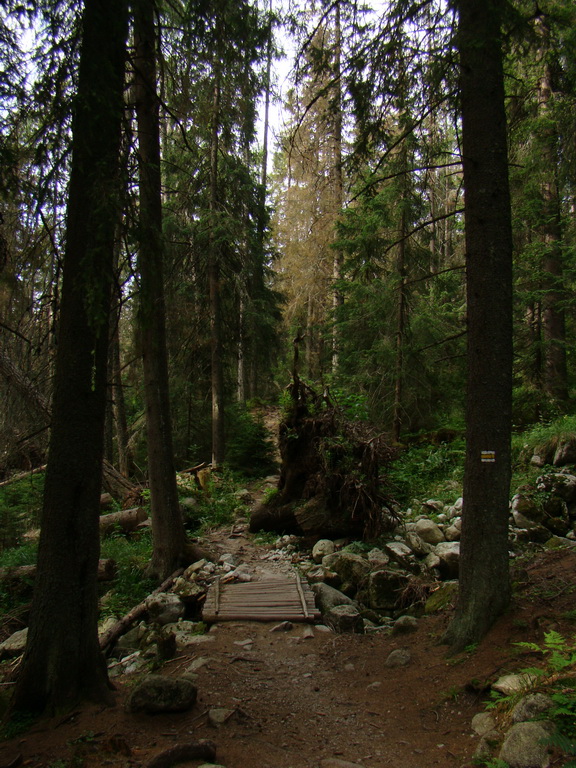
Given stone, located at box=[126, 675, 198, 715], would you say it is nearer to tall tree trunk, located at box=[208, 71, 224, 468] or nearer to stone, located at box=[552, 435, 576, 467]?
stone, located at box=[552, 435, 576, 467]

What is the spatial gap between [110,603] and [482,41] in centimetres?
790

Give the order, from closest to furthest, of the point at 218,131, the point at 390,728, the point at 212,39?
the point at 390,728 < the point at 212,39 < the point at 218,131

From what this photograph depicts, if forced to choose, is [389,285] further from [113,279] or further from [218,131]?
[113,279]

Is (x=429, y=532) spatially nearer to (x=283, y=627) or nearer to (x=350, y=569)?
(x=350, y=569)

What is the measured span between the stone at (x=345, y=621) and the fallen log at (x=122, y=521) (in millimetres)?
5596

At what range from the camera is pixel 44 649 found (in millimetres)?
3828

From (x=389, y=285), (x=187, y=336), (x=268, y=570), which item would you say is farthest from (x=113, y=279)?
(x=187, y=336)

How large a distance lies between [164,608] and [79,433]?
358 cm

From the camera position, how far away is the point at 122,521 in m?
10.3

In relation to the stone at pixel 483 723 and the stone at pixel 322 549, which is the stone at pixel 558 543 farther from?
the stone at pixel 483 723

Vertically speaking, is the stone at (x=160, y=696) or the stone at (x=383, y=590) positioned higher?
the stone at (x=160, y=696)

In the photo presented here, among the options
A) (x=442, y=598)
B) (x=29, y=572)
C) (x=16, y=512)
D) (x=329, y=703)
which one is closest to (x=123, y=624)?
(x=29, y=572)

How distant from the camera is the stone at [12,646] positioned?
5852 mm

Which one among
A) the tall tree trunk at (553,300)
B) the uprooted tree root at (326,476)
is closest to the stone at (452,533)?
the uprooted tree root at (326,476)
